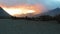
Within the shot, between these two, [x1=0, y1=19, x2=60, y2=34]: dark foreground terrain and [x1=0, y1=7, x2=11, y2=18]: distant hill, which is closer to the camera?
[x1=0, y1=19, x2=60, y2=34]: dark foreground terrain

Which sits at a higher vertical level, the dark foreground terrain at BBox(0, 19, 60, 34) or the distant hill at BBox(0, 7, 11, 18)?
the distant hill at BBox(0, 7, 11, 18)

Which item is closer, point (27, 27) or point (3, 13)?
point (27, 27)

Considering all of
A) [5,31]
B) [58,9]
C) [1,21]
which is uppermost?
[58,9]

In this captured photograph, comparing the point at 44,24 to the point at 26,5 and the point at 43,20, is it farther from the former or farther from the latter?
the point at 26,5

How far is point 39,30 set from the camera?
2.96 meters

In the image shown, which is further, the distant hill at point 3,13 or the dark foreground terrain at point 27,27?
the distant hill at point 3,13

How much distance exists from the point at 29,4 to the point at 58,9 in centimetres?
64

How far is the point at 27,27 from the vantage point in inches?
118

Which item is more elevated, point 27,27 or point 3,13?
point 3,13

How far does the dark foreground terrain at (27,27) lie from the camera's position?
2930 millimetres

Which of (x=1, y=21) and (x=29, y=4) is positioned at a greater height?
(x=29, y=4)

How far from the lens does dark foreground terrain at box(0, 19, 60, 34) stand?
115 inches

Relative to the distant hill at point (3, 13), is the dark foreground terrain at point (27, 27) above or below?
below

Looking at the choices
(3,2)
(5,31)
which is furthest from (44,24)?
(3,2)
